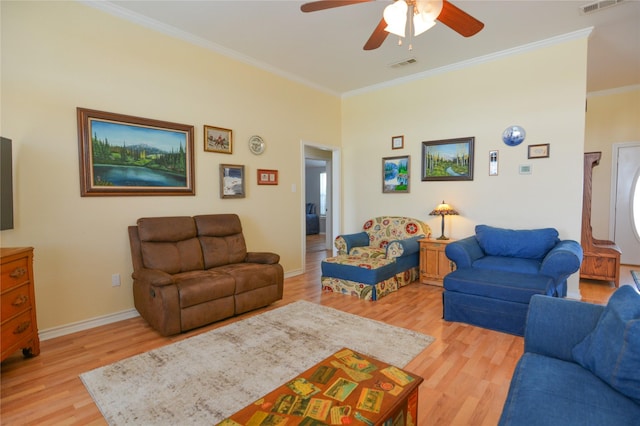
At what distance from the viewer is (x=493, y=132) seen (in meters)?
4.22

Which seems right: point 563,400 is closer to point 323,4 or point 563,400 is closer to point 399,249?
point 323,4

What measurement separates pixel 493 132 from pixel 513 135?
0.82ft

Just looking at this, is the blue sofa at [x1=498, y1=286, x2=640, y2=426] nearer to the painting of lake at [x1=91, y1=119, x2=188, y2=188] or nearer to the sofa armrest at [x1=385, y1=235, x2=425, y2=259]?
the sofa armrest at [x1=385, y1=235, x2=425, y2=259]

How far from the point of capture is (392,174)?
17.1 ft

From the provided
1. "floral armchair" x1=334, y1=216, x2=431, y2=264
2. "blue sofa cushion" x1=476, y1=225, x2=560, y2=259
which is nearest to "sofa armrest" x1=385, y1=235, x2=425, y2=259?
"floral armchair" x1=334, y1=216, x2=431, y2=264

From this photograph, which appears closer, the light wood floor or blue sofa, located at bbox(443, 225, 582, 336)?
the light wood floor

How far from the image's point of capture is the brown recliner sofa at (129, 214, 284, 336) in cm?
280

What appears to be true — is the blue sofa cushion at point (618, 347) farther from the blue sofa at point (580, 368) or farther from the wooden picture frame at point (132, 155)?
the wooden picture frame at point (132, 155)

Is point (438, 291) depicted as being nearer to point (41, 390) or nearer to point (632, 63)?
point (41, 390)

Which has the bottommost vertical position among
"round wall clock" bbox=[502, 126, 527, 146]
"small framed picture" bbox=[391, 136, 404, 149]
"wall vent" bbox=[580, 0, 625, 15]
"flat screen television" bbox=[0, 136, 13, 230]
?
"flat screen television" bbox=[0, 136, 13, 230]

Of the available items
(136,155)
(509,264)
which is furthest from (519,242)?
(136,155)

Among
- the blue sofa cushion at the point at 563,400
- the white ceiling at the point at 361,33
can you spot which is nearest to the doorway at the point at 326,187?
the white ceiling at the point at 361,33

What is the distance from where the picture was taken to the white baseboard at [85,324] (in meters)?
2.82

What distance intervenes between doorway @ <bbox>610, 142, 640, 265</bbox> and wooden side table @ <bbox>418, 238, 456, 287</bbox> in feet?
12.2
